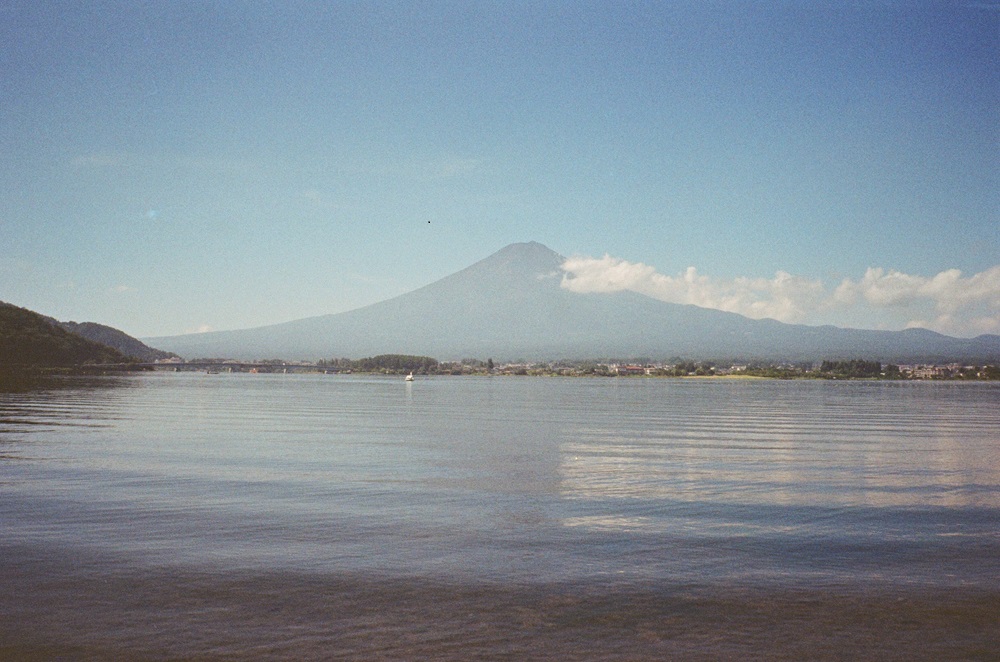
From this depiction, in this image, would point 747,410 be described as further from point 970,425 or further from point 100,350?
point 100,350

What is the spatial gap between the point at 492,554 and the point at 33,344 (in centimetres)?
15911

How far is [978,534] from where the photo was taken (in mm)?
16422

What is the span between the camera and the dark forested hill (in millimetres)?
144000

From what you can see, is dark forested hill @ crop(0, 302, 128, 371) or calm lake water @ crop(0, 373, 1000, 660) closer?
calm lake water @ crop(0, 373, 1000, 660)

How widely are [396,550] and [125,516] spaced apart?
663cm

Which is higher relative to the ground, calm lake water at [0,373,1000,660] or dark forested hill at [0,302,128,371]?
dark forested hill at [0,302,128,371]

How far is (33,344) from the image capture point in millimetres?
148000

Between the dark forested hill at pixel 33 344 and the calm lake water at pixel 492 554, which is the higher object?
the dark forested hill at pixel 33 344

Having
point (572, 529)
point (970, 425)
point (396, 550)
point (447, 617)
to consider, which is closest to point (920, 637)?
point (447, 617)

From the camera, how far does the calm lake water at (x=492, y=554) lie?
32.4ft

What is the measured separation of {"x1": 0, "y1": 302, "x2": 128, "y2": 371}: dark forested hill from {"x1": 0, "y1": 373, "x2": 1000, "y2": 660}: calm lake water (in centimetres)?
13311

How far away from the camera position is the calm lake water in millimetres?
9867

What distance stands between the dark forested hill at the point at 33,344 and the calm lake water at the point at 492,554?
133 meters

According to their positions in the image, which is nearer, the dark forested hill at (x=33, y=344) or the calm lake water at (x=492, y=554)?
the calm lake water at (x=492, y=554)
